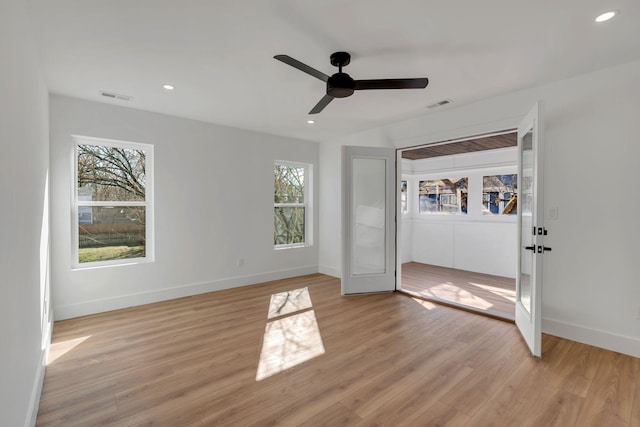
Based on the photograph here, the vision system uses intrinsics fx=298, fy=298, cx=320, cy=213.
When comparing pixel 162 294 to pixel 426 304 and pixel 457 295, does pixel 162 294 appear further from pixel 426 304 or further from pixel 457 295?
pixel 457 295

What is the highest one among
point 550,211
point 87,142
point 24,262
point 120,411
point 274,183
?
point 87,142

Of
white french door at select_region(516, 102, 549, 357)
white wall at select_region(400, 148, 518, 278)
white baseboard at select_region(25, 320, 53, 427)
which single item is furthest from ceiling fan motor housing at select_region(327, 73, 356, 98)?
white wall at select_region(400, 148, 518, 278)

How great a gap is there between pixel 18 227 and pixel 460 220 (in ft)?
21.4

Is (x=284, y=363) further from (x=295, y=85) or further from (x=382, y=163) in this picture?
(x=382, y=163)

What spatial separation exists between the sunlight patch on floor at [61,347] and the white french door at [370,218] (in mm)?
3132

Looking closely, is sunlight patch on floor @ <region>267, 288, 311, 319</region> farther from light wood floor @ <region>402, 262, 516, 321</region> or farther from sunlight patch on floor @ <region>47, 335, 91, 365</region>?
sunlight patch on floor @ <region>47, 335, 91, 365</region>

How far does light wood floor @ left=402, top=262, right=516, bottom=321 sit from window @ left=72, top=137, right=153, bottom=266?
398cm

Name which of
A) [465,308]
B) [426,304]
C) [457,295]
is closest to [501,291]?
[457,295]

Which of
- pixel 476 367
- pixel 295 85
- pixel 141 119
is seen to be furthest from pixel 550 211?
pixel 141 119

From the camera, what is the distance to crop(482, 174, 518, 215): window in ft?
18.5

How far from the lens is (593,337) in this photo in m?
2.79

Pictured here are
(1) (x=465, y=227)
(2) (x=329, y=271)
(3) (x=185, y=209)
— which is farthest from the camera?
(1) (x=465, y=227)

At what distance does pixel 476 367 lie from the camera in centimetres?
239

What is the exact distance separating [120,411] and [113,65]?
2752 mm
